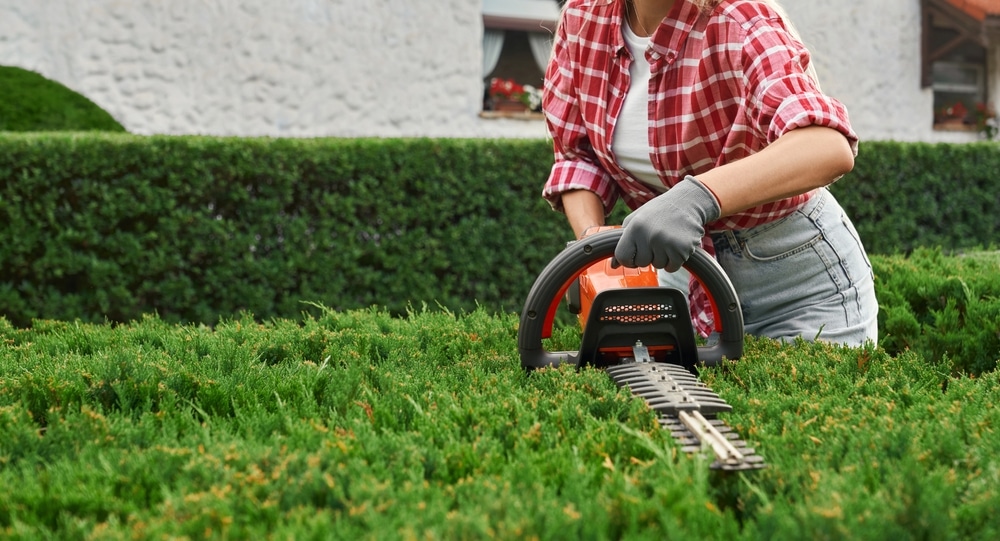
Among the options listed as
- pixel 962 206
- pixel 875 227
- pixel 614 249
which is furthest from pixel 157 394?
pixel 962 206

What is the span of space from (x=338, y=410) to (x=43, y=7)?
805 centimetres

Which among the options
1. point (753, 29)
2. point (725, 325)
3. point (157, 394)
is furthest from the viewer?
point (753, 29)

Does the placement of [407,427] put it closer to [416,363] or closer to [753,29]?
[416,363]

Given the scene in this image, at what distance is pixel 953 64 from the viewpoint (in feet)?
42.0

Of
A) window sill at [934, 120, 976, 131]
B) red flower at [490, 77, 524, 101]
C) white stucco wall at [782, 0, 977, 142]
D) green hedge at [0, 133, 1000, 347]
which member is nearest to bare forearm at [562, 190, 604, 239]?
green hedge at [0, 133, 1000, 347]

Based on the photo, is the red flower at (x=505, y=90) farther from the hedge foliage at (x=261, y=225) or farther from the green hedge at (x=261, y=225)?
the green hedge at (x=261, y=225)

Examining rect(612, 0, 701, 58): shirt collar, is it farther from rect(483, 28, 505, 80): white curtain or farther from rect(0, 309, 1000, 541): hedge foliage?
rect(483, 28, 505, 80): white curtain

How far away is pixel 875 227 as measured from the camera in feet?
25.8

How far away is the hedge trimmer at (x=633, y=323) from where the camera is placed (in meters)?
1.73

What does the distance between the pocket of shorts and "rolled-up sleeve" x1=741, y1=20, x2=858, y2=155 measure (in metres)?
0.38

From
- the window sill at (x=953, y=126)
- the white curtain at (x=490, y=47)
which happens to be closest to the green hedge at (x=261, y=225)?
the white curtain at (x=490, y=47)

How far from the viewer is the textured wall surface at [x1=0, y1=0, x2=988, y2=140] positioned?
8.23m

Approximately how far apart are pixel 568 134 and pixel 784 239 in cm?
66

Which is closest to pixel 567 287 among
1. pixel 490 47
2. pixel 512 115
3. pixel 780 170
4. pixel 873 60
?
pixel 780 170
